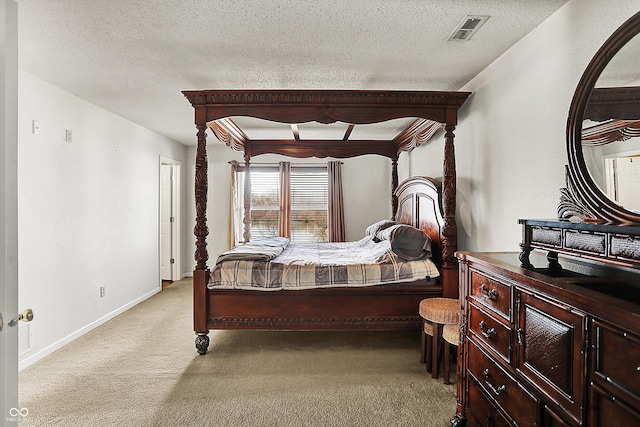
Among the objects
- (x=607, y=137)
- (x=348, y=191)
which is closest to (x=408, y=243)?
(x=607, y=137)

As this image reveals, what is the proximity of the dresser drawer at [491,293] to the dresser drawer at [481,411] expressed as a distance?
1.41 ft

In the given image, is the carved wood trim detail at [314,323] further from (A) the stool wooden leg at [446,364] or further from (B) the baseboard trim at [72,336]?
(B) the baseboard trim at [72,336]

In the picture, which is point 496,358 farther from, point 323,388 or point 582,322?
point 323,388

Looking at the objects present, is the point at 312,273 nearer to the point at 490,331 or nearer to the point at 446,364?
the point at 446,364

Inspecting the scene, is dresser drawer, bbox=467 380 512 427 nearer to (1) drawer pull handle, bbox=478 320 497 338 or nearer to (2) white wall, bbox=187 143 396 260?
(1) drawer pull handle, bbox=478 320 497 338

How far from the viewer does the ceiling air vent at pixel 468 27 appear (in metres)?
1.99

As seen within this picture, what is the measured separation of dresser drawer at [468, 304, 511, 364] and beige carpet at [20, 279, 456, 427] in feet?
2.22

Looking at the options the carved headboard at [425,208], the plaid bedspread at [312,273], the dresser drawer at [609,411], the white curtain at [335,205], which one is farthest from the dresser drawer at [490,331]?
the white curtain at [335,205]

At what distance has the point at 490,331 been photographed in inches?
60.6

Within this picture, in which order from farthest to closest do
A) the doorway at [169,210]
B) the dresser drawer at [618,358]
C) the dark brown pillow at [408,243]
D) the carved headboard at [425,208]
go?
1. the doorway at [169,210]
2. the carved headboard at [425,208]
3. the dark brown pillow at [408,243]
4. the dresser drawer at [618,358]

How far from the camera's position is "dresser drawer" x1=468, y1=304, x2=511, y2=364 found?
1.43 meters

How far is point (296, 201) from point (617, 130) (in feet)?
16.2

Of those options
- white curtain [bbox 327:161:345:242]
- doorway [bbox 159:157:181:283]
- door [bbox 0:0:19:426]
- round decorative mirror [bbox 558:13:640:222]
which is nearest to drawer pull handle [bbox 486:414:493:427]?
round decorative mirror [bbox 558:13:640:222]

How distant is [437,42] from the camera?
7.50 ft
